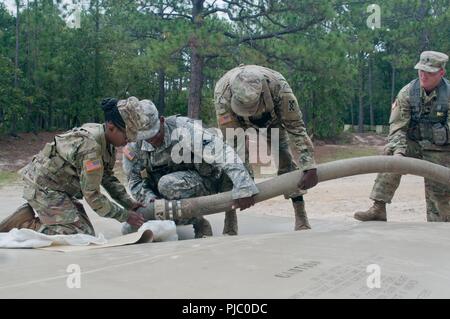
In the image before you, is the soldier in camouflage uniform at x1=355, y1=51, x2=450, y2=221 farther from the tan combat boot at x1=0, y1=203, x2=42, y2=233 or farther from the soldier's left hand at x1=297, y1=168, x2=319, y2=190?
the tan combat boot at x1=0, y1=203, x2=42, y2=233

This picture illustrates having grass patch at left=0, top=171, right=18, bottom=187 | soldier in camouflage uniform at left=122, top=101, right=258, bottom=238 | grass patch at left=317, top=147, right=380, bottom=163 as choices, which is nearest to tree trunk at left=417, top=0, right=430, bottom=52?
grass patch at left=317, top=147, right=380, bottom=163

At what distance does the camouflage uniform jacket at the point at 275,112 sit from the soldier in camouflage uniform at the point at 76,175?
24.0 inches

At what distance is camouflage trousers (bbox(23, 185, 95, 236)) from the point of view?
124 inches

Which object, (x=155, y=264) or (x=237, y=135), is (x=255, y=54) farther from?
(x=155, y=264)

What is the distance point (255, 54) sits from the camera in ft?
35.6

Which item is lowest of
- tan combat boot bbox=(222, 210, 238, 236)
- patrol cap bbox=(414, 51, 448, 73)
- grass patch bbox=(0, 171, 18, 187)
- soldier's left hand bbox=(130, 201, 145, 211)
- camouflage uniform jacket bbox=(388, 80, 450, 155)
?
grass patch bbox=(0, 171, 18, 187)

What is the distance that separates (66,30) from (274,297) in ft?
47.3

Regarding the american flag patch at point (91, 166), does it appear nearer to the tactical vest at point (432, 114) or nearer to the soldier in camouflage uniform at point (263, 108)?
the soldier in camouflage uniform at point (263, 108)

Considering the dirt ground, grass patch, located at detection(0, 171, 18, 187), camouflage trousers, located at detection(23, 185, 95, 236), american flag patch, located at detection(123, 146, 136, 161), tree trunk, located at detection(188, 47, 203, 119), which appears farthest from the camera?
tree trunk, located at detection(188, 47, 203, 119)

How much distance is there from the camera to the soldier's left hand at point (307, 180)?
345 centimetres

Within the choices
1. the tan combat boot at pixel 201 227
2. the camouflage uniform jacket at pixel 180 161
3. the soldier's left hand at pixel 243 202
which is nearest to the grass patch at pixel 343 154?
the tan combat boot at pixel 201 227

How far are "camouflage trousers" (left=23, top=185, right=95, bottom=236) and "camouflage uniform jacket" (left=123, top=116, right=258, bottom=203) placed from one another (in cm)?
55

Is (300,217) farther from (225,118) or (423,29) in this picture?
(423,29)

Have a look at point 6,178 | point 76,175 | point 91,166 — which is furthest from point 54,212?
point 6,178
